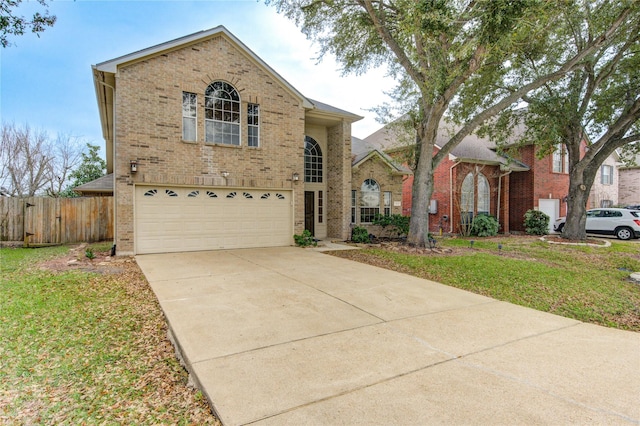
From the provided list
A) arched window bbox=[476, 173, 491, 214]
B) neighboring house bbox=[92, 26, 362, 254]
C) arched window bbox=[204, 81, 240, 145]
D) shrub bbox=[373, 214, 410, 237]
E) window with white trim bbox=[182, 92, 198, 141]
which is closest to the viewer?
neighboring house bbox=[92, 26, 362, 254]

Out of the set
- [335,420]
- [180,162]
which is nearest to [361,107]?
[180,162]

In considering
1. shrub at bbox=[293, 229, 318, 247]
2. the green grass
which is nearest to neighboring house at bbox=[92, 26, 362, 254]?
shrub at bbox=[293, 229, 318, 247]

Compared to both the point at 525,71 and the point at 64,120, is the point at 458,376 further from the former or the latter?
the point at 64,120

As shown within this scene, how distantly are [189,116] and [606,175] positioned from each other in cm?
2962

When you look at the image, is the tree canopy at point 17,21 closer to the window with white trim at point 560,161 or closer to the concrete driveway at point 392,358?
the concrete driveway at point 392,358

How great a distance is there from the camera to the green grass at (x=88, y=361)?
267cm

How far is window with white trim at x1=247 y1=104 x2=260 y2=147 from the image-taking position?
39.0 ft

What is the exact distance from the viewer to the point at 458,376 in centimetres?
316

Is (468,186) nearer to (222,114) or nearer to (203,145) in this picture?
(222,114)

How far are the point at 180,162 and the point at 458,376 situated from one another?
32.5ft

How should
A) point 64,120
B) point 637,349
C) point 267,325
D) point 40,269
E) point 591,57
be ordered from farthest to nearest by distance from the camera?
point 64,120 → point 591,57 → point 40,269 → point 267,325 → point 637,349

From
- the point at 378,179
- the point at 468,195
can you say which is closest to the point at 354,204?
the point at 378,179

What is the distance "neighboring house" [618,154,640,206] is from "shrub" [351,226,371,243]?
89.9 ft

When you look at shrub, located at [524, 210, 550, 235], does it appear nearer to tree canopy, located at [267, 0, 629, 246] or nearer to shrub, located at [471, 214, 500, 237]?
shrub, located at [471, 214, 500, 237]
